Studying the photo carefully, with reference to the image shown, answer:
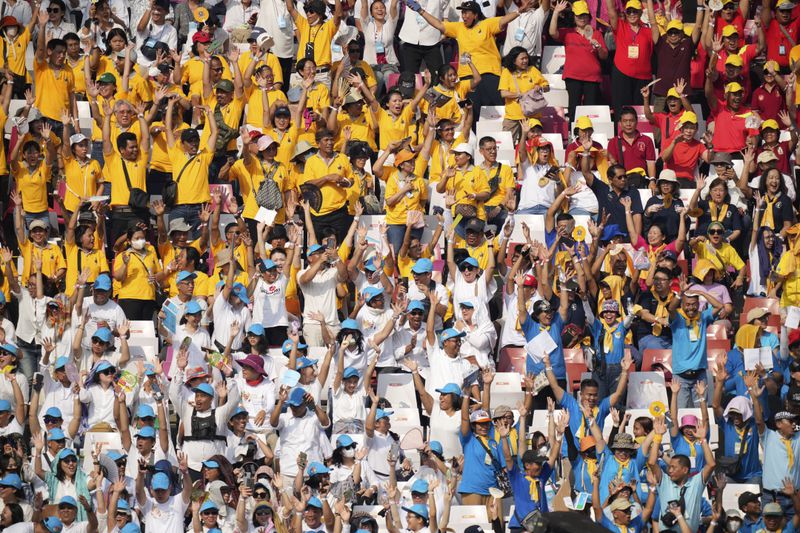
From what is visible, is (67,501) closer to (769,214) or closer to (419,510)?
(419,510)

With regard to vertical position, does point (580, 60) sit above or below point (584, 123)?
above

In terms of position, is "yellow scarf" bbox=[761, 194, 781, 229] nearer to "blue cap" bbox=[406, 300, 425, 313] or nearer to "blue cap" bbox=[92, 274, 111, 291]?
"blue cap" bbox=[406, 300, 425, 313]

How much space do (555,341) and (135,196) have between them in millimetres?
4612

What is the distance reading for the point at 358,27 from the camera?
22.1 m

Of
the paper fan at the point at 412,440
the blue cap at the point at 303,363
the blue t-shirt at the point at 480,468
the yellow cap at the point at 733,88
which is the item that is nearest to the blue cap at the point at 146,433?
the blue cap at the point at 303,363

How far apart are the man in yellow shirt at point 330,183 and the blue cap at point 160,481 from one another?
402cm

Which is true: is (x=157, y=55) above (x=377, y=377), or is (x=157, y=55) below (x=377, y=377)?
above

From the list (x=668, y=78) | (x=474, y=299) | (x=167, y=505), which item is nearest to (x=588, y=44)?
(x=668, y=78)

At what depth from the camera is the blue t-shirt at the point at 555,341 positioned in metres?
17.9

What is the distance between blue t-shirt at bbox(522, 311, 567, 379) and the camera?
17875 millimetres

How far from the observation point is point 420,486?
1638 cm

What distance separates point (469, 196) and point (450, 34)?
117 inches

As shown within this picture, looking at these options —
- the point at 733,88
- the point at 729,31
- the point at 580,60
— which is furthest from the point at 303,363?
the point at 729,31

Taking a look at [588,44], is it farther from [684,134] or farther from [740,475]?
[740,475]
